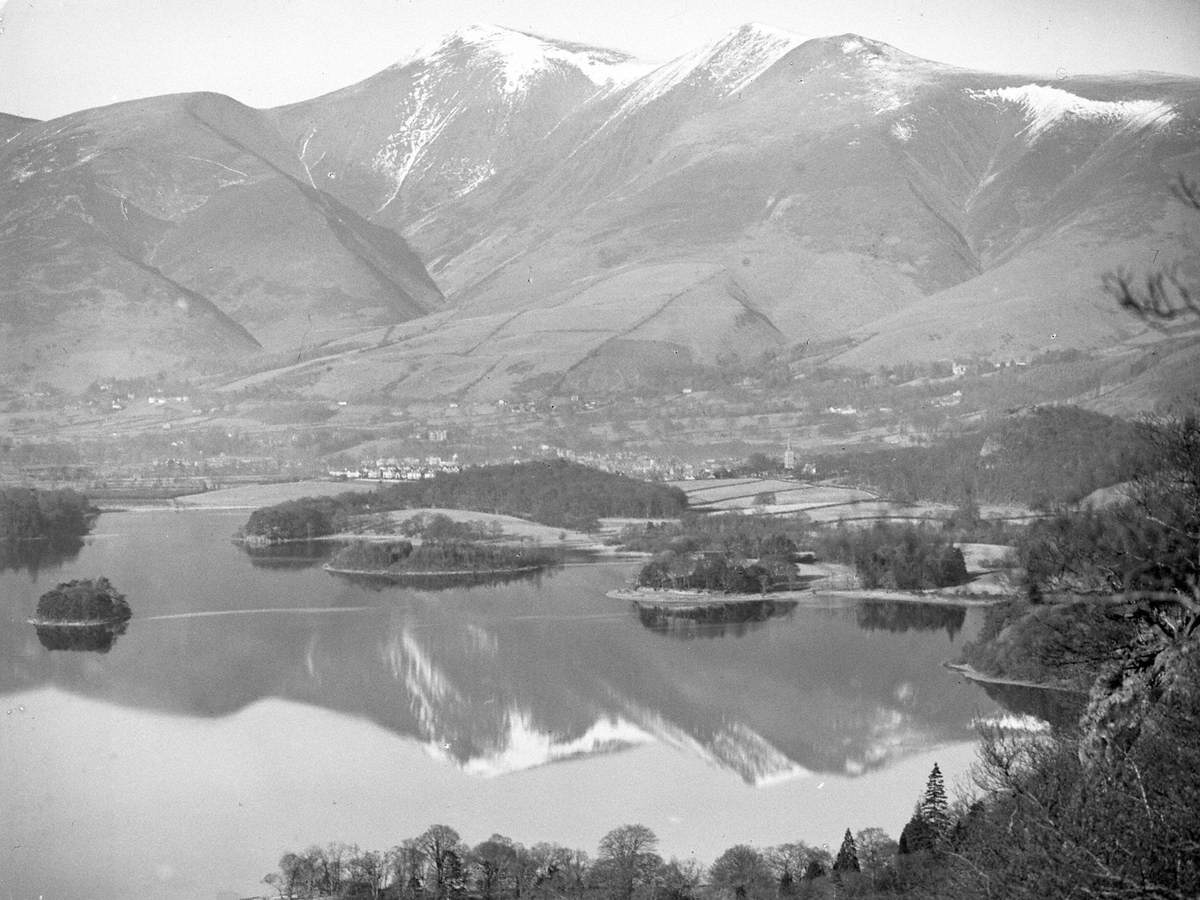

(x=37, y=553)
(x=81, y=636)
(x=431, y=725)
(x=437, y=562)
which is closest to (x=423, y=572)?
(x=437, y=562)

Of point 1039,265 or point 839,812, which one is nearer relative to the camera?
point 839,812

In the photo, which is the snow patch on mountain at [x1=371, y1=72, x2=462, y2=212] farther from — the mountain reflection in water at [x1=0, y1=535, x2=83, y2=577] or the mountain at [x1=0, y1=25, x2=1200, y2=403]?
the mountain reflection in water at [x1=0, y1=535, x2=83, y2=577]

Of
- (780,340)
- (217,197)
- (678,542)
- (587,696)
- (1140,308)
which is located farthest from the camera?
(217,197)

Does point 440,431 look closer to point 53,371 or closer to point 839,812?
point 53,371

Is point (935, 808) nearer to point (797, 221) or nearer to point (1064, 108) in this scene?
point (797, 221)

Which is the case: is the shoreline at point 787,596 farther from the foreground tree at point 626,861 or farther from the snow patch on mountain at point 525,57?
the snow patch on mountain at point 525,57

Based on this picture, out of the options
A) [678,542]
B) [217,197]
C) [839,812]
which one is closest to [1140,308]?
[839,812]
